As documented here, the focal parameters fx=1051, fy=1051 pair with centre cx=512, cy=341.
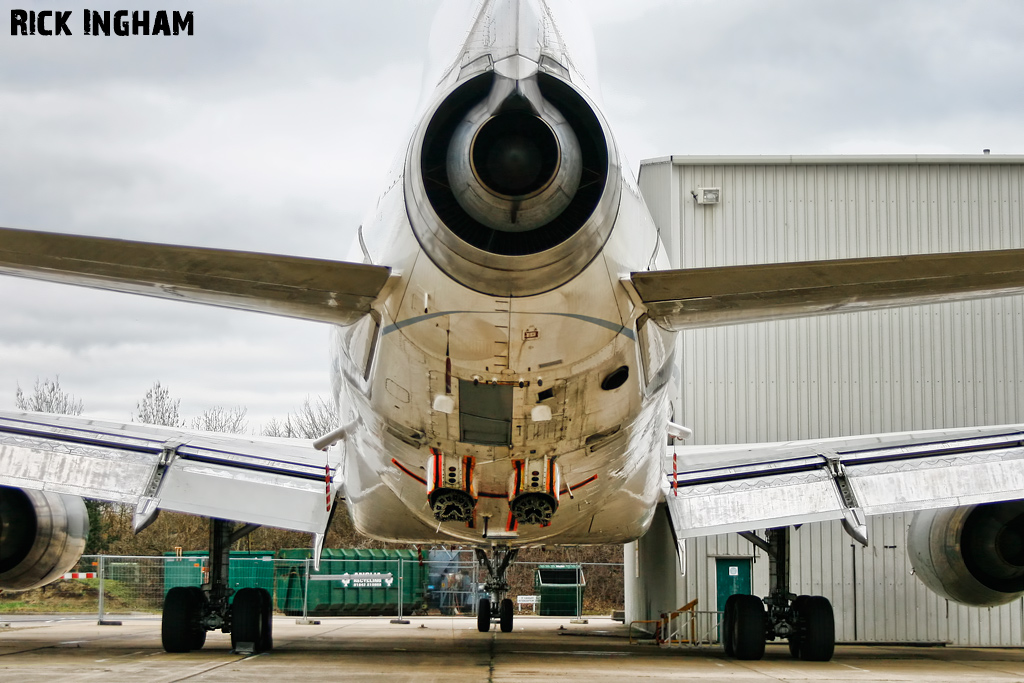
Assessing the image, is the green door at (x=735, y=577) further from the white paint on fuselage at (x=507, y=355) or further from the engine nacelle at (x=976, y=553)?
the white paint on fuselage at (x=507, y=355)

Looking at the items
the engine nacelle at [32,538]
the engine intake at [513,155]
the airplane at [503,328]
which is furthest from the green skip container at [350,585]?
the engine intake at [513,155]

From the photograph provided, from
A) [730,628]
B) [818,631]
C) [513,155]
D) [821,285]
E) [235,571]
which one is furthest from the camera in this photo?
[235,571]

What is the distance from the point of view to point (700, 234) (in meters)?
21.0

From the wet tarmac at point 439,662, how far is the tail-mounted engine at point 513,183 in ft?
14.0

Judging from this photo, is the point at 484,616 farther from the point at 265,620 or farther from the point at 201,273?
the point at 201,273

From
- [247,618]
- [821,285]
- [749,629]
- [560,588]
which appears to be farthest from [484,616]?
[821,285]

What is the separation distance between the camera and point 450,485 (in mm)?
8047

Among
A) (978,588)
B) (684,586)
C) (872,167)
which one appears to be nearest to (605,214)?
(978,588)

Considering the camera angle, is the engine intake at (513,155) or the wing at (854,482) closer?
the engine intake at (513,155)

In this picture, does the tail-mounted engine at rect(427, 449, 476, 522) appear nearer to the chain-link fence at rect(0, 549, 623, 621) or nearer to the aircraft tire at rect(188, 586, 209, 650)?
the aircraft tire at rect(188, 586, 209, 650)

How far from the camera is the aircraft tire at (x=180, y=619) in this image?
41.2ft

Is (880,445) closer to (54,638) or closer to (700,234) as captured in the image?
→ (700,234)

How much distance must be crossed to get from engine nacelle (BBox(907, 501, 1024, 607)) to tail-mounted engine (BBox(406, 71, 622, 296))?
351 inches

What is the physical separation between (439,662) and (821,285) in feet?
23.0
